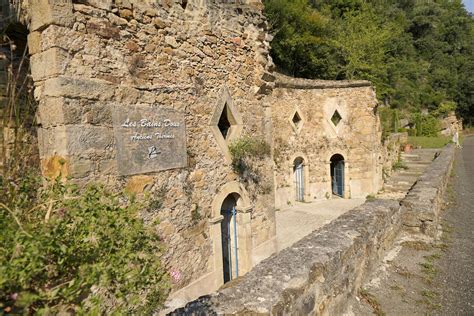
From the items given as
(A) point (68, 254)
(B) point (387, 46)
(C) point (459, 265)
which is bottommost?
(C) point (459, 265)

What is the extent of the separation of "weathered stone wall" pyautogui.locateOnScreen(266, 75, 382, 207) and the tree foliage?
7533 millimetres

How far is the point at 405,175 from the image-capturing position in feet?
49.3

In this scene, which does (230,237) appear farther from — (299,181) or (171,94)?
(299,181)

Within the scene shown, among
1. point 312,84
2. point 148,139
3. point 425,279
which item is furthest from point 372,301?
point 312,84

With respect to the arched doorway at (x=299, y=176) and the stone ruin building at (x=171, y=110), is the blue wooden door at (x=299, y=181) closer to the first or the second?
the arched doorway at (x=299, y=176)

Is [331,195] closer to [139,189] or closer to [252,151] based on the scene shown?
[252,151]

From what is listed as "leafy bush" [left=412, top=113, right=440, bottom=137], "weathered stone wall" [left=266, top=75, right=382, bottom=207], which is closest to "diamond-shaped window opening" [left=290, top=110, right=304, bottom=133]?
"weathered stone wall" [left=266, top=75, right=382, bottom=207]

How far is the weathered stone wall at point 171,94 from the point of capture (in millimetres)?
3207

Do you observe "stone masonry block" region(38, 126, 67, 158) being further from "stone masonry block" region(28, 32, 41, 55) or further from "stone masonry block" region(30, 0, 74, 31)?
"stone masonry block" region(30, 0, 74, 31)

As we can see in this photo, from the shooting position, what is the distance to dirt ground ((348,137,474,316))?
3051 mm

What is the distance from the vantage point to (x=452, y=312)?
2.96 meters

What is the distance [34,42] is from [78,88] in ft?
2.15

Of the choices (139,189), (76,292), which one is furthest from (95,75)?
(76,292)

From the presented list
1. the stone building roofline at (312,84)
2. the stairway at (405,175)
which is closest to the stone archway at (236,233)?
the stairway at (405,175)
